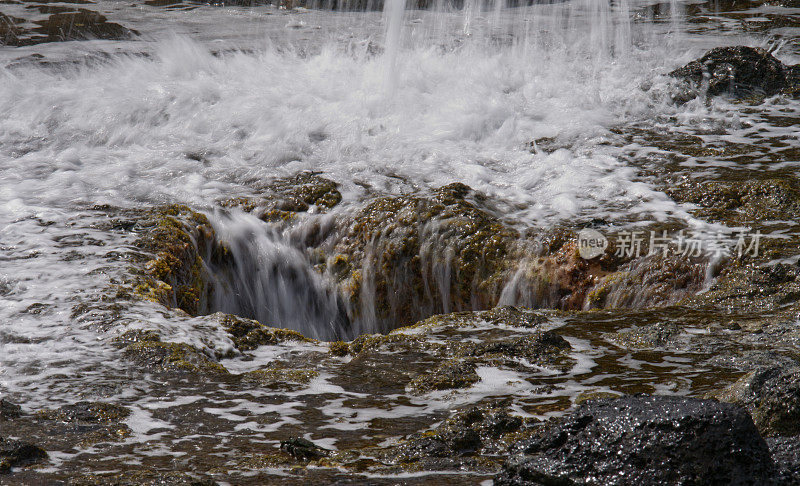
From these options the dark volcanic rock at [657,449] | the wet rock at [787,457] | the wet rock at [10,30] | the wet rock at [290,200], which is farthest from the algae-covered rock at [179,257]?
the wet rock at [10,30]

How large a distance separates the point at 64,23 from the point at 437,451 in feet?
45.2

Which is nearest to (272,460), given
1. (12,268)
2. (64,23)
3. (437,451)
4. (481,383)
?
(437,451)

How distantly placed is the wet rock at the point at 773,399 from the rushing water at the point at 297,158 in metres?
0.60

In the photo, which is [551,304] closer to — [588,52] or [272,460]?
[272,460]

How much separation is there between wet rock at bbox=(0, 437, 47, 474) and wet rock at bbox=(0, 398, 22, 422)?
0.44 metres

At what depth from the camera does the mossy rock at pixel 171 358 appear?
Answer: 13.1 feet

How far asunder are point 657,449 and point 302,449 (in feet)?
4.46

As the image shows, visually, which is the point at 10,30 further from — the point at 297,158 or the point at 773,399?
the point at 773,399

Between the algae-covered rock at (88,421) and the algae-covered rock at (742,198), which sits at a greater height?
the algae-covered rock at (742,198)

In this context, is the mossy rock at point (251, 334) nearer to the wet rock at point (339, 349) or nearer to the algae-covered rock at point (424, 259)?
the wet rock at point (339, 349)

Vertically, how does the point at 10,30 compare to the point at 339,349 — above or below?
above

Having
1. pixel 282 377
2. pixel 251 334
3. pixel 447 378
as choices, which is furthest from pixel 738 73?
pixel 282 377

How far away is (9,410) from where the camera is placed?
339 centimetres

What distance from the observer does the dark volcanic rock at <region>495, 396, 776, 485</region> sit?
2.25 meters
